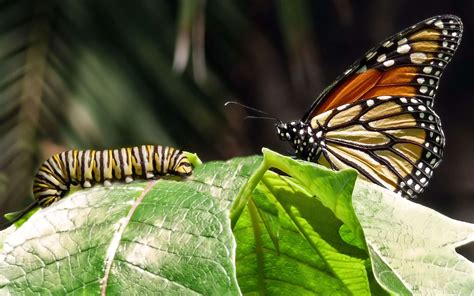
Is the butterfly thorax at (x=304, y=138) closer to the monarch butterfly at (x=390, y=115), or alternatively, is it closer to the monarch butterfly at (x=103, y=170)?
the monarch butterfly at (x=390, y=115)

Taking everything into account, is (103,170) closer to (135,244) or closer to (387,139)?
(135,244)

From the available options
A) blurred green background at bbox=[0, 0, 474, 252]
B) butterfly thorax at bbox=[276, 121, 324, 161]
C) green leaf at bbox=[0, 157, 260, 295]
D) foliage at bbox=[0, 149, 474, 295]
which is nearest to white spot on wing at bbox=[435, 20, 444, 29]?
butterfly thorax at bbox=[276, 121, 324, 161]

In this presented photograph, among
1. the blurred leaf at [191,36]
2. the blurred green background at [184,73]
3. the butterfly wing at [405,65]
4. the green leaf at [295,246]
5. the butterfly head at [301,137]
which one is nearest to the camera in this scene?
the green leaf at [295,246]

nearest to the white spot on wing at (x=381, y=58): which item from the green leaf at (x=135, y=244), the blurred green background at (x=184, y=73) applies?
the green leaf at (x=135, y=244)

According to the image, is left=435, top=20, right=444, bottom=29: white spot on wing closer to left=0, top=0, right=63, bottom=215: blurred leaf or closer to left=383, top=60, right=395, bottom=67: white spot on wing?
left=383, top=60, right=395, bottom=67: white spot on wing

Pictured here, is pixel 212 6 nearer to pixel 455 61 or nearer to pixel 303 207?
pixel 455 61

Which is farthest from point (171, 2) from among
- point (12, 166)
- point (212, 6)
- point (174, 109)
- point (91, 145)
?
point (12, 166)
